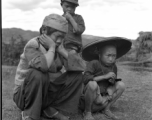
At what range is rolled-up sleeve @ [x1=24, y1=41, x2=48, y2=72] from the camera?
3072 mm

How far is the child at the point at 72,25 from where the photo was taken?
5.14 metres

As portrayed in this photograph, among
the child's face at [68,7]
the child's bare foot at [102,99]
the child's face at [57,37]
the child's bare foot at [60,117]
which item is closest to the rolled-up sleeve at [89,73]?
the child's bare foot at [102,99]

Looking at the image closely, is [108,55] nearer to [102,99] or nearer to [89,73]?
[89,73]

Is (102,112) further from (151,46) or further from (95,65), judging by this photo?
(151,46)

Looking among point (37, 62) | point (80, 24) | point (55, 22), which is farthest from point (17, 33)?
point (37, 62)

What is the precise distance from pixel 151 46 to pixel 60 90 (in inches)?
385

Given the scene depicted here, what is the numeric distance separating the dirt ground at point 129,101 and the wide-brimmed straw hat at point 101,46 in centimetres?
91

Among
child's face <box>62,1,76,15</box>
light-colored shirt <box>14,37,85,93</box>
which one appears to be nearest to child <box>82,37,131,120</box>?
light-colored shirt <box>14,37,85,93</box>

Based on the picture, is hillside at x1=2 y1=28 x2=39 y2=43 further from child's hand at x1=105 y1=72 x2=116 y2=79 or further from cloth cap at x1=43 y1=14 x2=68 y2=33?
cloth cap at x1=43 y1=14 x2=68 y2=33

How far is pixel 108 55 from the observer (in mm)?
3908

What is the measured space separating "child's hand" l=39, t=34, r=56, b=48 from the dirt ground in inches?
46.9

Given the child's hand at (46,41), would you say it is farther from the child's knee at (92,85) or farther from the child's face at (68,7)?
the child's face at (68,7)

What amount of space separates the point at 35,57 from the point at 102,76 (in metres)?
1.15

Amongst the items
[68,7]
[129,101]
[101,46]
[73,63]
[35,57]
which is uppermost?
[68,7]
